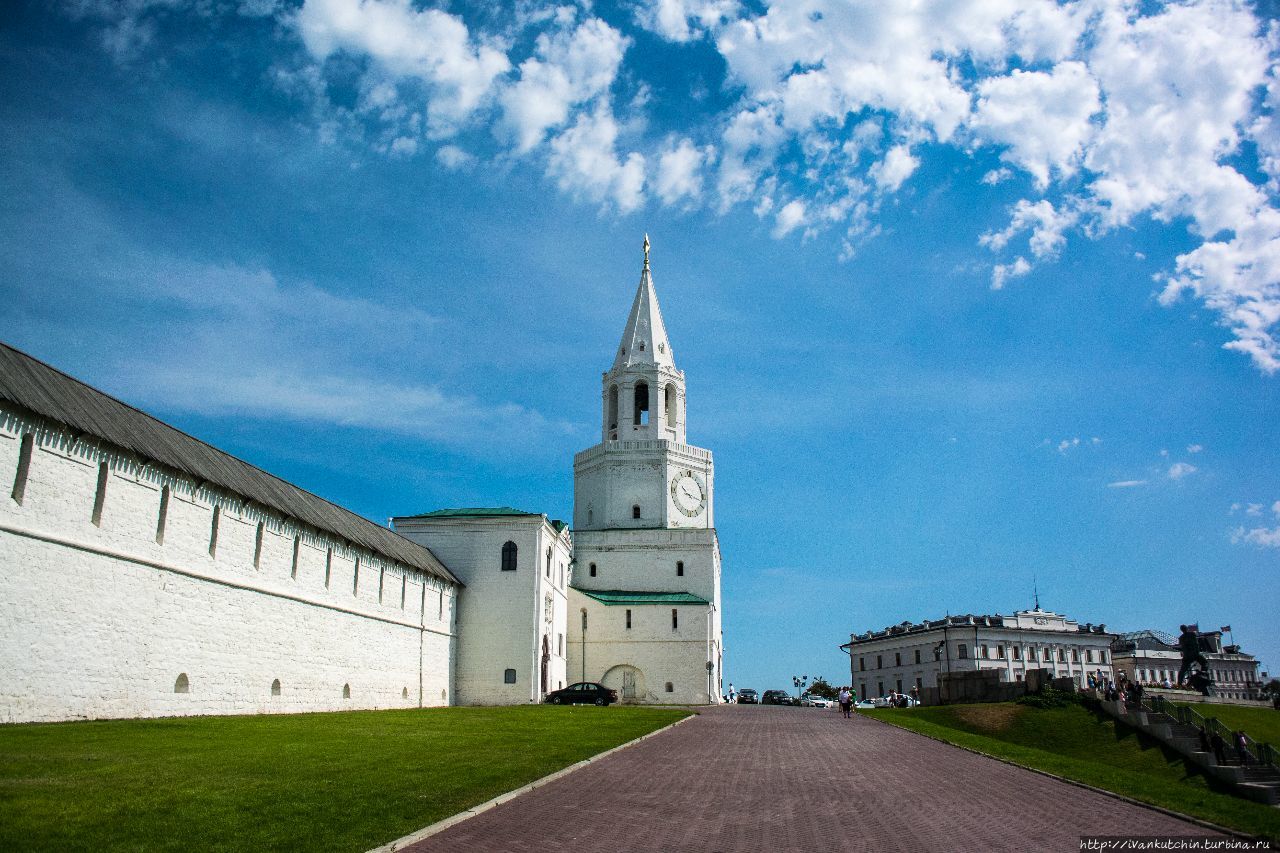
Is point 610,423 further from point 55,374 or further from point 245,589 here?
point 55,374

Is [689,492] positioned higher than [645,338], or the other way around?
[645,338]

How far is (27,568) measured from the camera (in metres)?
21.2

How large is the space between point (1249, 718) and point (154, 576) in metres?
55.9


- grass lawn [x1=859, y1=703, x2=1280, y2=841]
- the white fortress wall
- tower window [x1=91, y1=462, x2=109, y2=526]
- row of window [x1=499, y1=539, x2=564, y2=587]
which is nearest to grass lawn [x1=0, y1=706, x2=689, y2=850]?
the white fortress wall

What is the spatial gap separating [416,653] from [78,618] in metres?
22.0

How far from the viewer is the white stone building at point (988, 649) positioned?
312 feet

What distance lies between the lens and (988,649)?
313 ft

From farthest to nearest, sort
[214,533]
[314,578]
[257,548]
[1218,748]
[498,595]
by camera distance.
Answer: [498,595]
[1218,748]
[314,578]
[257,548]
[214,533]

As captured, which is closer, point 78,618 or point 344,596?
point 78,618

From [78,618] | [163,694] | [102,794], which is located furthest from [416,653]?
[102,794]

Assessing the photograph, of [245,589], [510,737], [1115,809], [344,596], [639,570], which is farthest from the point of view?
[639,570]

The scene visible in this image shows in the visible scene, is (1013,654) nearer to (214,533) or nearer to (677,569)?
(677,569)

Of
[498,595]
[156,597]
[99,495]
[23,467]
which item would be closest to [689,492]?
[498,595]

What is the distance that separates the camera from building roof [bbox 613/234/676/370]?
6688cm
